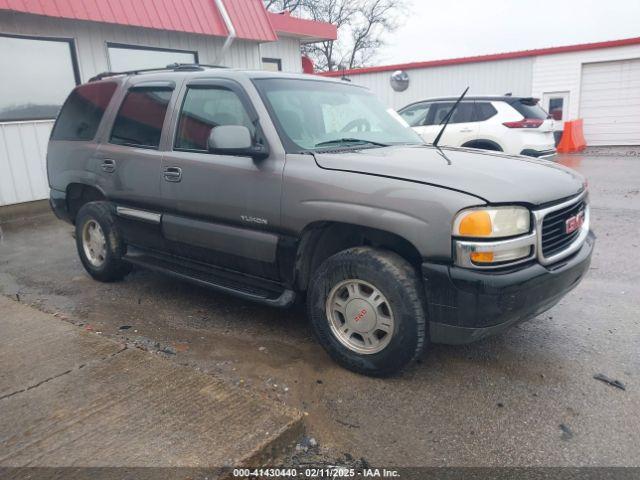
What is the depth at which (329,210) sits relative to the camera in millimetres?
3195

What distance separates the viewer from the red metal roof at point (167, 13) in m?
7.79

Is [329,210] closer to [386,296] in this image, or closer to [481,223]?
[386,296]

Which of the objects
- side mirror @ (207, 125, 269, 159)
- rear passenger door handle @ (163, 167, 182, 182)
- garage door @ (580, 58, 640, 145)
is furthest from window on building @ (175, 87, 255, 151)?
garage door @ (580, 58, 640, 145)

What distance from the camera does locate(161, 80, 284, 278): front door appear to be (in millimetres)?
3547

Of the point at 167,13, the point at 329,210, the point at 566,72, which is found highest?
the point at 167,13

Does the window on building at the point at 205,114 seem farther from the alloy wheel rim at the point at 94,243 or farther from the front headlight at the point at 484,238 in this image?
the front headlight at the point at 484,238

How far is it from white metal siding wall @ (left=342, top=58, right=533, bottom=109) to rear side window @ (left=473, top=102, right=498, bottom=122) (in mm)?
7674

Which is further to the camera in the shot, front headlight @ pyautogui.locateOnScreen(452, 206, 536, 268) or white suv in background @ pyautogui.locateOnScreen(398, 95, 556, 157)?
white suv in background @ pyautogui.locateOnScreen(398, 95, 556, 157)

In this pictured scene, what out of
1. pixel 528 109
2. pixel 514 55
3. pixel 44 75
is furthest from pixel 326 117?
pixel 514 55

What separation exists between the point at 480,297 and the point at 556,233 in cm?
77

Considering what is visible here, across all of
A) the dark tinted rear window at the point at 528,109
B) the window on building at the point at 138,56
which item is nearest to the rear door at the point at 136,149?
the window on building at the point at 138,56

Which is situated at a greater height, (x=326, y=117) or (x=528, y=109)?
(x=326, y=117)

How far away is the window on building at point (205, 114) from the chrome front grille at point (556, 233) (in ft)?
6.77

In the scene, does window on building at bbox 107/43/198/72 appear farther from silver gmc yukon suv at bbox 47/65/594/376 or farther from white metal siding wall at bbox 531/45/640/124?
white metal siding wall at bbox 531/45/640/124
